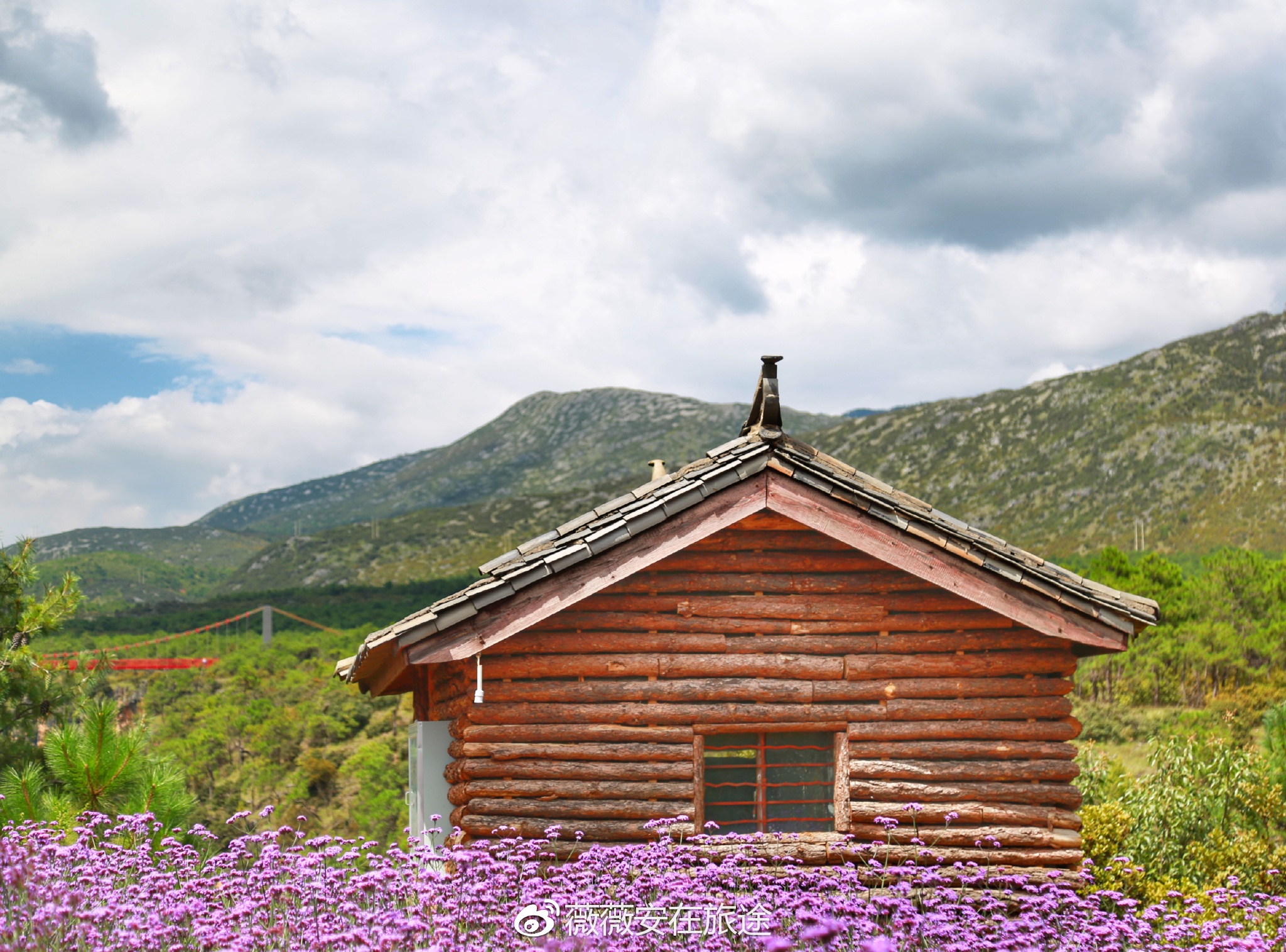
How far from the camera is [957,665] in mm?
9555

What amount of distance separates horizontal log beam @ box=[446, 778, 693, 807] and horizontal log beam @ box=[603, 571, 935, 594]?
5.50 feet

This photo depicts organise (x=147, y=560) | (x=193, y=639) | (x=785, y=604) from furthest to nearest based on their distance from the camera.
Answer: (x=147, y=560)
(x=193, y=639)
(x=785, y=604)

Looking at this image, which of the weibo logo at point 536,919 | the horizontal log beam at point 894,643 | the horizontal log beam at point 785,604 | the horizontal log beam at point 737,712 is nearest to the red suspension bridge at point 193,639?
the horizontal log beam at point 737,712

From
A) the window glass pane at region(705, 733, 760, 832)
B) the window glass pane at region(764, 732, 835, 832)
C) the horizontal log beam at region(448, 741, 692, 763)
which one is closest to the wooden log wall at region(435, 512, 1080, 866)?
the horizontal log beam at region(448, 741, 692, 763)

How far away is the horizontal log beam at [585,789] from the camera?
9.28 m

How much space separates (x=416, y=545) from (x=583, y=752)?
97397 millimetres

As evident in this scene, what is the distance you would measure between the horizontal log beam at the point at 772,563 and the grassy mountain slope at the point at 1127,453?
50772 mm

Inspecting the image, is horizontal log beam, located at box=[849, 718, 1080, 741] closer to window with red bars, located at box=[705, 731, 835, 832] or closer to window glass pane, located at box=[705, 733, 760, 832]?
window with red bars, located at box=[705, 731, 835, 832]

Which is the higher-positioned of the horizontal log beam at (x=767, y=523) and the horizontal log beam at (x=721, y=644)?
the horizontal log beam at (x=767, y=523)

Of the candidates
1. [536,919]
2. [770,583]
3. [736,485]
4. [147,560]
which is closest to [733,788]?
[770,583]

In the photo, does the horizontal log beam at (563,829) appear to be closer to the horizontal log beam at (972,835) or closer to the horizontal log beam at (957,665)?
the horizontal log beam at (972,835)

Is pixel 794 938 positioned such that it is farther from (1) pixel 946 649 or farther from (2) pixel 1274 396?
(2) pixel 1274 396

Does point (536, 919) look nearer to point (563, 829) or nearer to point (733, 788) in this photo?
point (563, 829)

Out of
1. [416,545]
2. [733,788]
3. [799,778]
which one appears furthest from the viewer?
[416,545]
